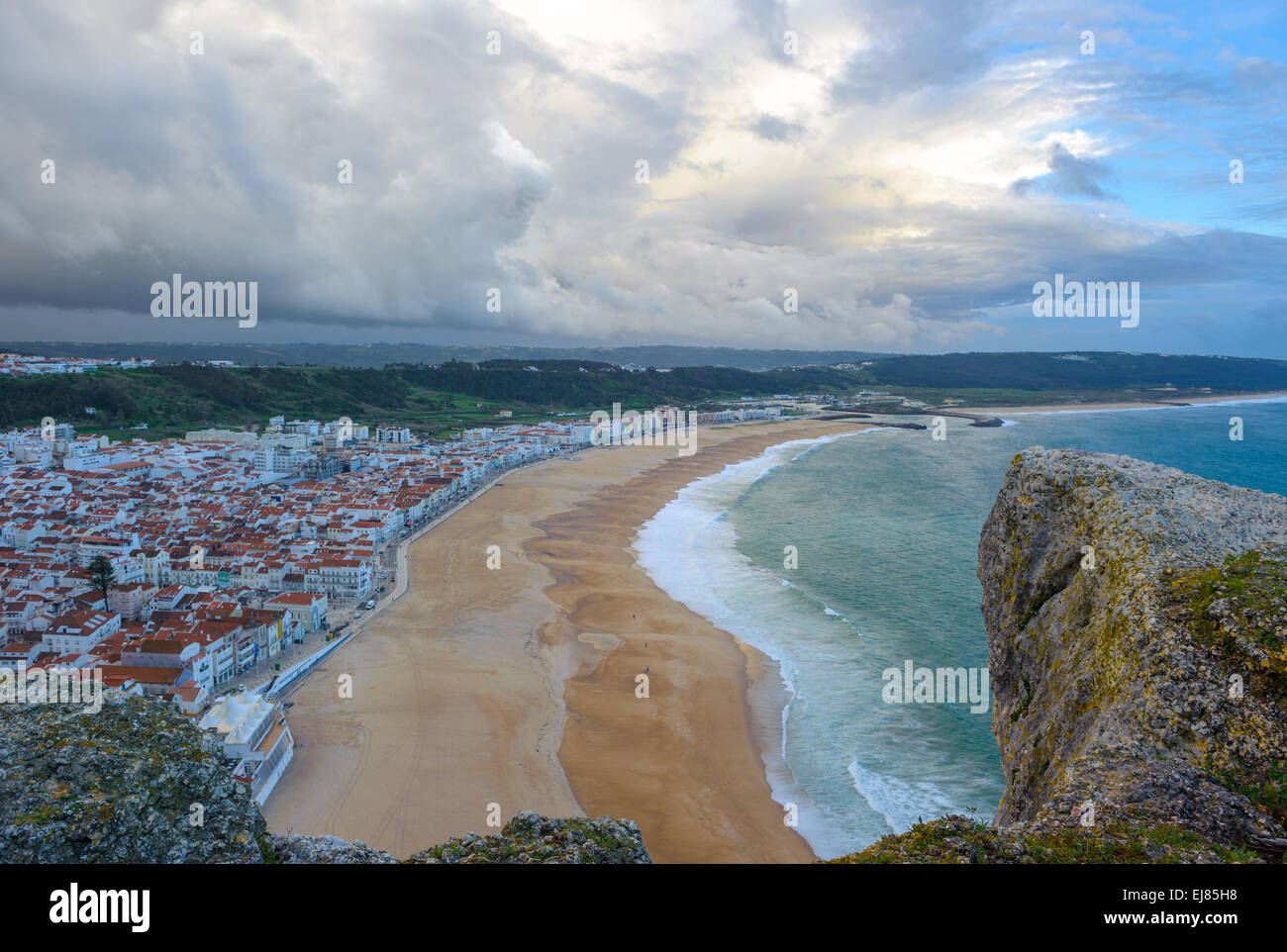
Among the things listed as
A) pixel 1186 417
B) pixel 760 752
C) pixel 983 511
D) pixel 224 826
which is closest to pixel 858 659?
pixel 760 752

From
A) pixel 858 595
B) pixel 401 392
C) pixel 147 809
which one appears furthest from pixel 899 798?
pixel 401 392

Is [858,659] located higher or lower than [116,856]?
lower

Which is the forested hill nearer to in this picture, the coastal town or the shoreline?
the shoreline

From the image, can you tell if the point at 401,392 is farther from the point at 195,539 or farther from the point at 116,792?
the point at 116,792

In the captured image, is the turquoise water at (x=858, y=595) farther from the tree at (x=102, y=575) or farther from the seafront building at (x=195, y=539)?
the tree at (x=102, y=575)

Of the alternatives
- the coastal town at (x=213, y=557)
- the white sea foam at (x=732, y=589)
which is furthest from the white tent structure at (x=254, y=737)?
the white sea foam at (x=732, y=589)
